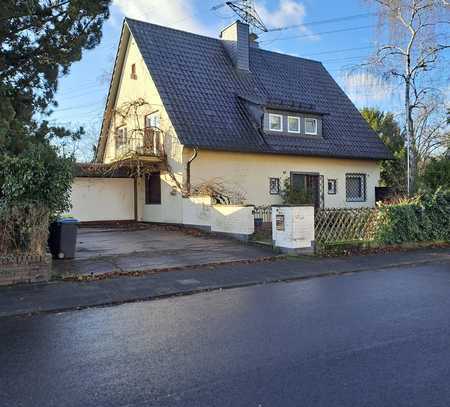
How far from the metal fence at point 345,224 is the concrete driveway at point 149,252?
1.64 meters

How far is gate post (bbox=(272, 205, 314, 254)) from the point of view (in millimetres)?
11773

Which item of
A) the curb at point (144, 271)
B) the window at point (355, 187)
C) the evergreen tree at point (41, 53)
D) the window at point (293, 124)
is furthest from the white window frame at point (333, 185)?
the evergreen tree at point (41, 53)

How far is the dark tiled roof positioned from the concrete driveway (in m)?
4.31

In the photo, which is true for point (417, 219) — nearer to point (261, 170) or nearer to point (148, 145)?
point (261, 170)

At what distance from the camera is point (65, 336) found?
5.39m

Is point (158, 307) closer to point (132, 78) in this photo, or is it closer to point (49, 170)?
point (49, 170)

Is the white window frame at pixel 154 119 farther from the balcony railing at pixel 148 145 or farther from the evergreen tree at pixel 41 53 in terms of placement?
the evergreen tree at pixel 41 53

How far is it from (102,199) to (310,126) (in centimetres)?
1068

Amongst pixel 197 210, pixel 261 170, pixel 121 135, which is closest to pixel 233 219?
pixel 197 210

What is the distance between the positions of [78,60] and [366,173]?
16072 millimetres

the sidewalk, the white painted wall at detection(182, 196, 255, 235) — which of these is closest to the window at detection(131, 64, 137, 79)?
the white painted wall at detection(182, 196, 255, 235)

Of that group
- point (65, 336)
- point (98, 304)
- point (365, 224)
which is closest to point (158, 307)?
point (98, 304)

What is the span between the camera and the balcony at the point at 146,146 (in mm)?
18423

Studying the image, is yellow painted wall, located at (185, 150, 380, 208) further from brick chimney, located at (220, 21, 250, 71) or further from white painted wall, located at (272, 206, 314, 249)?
white painted wall, located at (272, 206, 314, 249)
